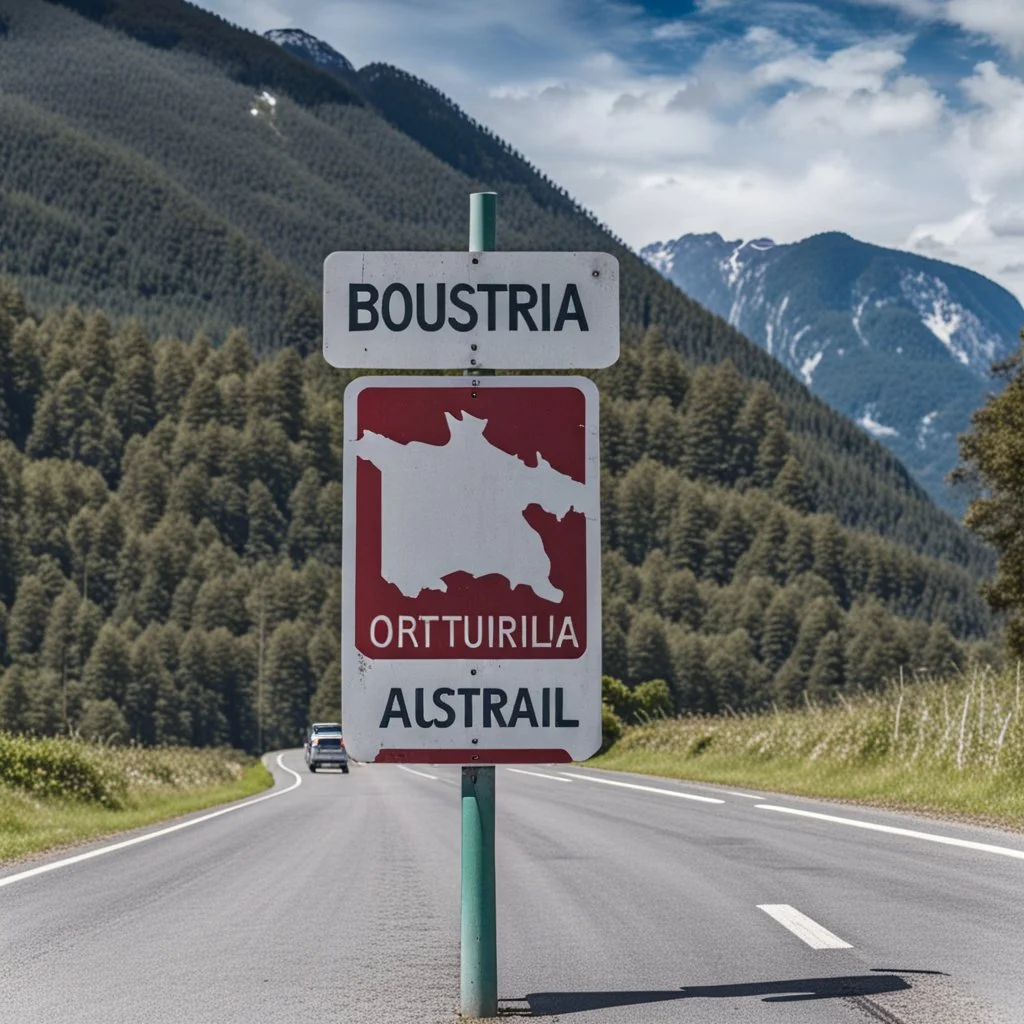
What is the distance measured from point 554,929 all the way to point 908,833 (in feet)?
23.0

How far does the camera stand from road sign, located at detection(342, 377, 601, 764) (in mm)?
5922

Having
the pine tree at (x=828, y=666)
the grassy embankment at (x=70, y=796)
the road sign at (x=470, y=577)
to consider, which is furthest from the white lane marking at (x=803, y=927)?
the pine tree at (x=828, y=666)

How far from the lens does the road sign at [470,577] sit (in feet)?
19.4

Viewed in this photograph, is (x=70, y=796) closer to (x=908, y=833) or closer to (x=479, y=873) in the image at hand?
(x=908, y=833)

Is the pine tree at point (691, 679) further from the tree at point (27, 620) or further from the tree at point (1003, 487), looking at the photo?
the tree at point (1003, 487)

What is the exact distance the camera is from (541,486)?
6.01 m

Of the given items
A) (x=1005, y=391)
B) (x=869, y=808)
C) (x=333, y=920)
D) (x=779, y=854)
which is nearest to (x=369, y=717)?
(x=333, y=920)

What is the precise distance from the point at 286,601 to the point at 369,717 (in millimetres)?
173521

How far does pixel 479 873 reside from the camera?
5945 mm

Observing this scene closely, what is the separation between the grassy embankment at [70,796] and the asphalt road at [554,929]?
3304 mm

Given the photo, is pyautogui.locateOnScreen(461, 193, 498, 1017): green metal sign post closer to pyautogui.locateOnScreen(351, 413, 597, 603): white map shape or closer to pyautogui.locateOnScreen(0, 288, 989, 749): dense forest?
pyautogui.locateOnScreen(351, 413, 597, 603): white map shape

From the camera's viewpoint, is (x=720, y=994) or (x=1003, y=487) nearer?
(x=720, y=994)

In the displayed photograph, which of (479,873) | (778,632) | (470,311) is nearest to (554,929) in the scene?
(479,873)

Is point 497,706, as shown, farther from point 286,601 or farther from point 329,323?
point 286,601
